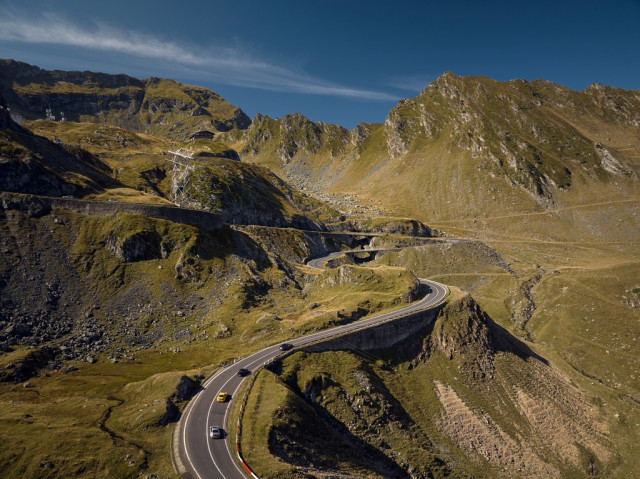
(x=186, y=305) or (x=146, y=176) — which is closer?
(x=186, y=305)

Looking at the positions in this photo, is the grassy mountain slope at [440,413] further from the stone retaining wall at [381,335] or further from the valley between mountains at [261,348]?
the stone retaining wall at [381,335]

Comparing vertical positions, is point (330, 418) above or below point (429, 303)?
below

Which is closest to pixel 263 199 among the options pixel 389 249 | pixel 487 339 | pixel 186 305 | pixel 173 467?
pixel 389 249

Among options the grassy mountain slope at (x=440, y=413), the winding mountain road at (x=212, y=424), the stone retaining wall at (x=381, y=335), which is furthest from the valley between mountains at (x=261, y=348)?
the stone retaining wall at (x=381, y=335)

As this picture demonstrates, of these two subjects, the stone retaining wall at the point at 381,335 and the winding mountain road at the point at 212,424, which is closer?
the winding mountain road at the point at 212,424

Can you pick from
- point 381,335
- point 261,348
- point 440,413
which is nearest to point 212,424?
point 261,348

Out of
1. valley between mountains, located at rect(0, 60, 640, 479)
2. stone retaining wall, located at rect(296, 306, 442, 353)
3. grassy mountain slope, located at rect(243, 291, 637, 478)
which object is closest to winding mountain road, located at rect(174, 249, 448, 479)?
valley between mountains, located at rect(0, 60, 640, 479)

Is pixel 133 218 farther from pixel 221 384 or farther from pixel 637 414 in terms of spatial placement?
pixel 637 414

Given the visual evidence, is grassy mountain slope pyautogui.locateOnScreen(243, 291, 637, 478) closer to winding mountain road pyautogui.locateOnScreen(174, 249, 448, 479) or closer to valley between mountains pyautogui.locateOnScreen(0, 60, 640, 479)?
valley between mountains pyautogui.locateOnScreen(0, 60, 640, 479)
